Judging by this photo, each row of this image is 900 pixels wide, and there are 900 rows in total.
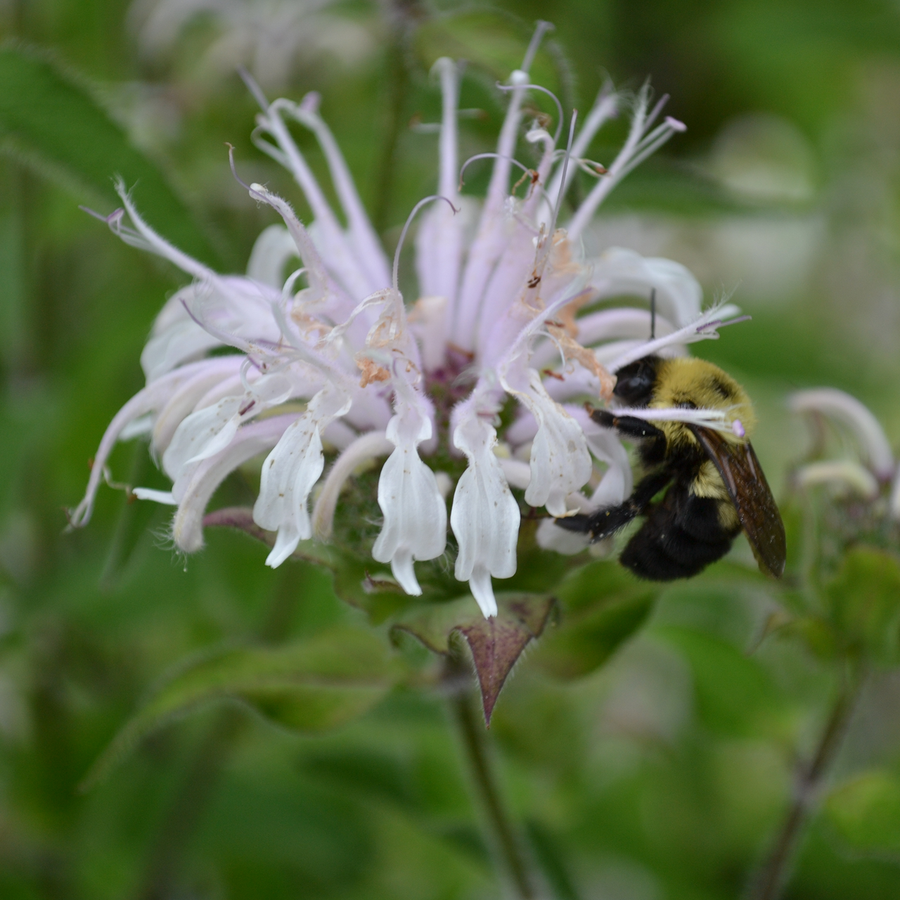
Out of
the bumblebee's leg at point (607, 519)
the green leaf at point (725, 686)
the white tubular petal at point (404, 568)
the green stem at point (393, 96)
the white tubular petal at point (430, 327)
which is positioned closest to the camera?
the white tubular petal at point (404, 568)

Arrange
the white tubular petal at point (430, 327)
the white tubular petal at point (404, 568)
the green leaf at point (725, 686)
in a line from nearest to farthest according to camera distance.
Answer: the white tubular petal at point (404, 568)
the white tubular petal at point (430, 327)
the green leaf at point (725, 686)

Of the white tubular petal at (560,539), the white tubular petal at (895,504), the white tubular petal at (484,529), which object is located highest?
the white tubular petal at (484,529)

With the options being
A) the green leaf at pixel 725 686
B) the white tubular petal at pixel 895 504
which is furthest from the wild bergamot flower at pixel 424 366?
the green leaf at pixel 725 686

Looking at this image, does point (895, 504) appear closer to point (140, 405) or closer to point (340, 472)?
point (340, 472)

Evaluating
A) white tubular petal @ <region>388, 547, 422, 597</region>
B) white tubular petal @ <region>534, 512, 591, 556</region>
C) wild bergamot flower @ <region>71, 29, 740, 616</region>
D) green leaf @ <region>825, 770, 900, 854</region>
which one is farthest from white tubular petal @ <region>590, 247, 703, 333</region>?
green leaf @ <region>825, 770, 900, 854</region>

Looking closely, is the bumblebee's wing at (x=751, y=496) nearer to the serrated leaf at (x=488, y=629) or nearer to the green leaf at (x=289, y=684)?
the serrated leaf at (x=488, y=629)

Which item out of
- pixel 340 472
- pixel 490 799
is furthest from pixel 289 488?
pixel 490 799
